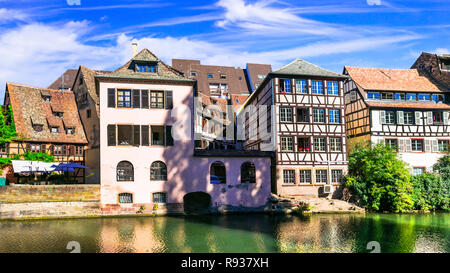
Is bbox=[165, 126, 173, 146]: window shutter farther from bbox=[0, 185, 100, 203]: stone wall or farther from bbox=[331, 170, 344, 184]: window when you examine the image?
bbox=[331, 170, 344, 184]: window

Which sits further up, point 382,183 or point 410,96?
point 410,96

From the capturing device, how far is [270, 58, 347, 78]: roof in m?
30.5

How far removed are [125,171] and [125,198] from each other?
1.85 metres

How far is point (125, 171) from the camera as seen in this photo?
26.1 m

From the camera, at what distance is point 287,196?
2919 centimetres

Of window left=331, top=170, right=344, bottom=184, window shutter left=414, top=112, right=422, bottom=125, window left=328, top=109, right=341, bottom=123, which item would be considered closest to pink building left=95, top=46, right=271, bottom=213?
window left=331, top=170, right=344, bottom=184

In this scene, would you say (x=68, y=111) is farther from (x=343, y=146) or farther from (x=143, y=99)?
(x=343, y=146)

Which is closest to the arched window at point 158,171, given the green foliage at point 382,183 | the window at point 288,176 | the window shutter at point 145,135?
the window shutter at point 145,135

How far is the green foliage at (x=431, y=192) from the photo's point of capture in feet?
95.0

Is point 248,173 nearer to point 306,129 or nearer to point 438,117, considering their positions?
point 306,129

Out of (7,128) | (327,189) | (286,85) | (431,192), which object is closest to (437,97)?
(431,192)

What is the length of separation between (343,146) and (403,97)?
8367 millimetres

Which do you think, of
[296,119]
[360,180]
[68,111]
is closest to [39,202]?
[68,111]

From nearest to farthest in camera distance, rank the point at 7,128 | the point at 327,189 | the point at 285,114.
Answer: the point at 7,128 → the point at 327,189 → the point at 285,114
